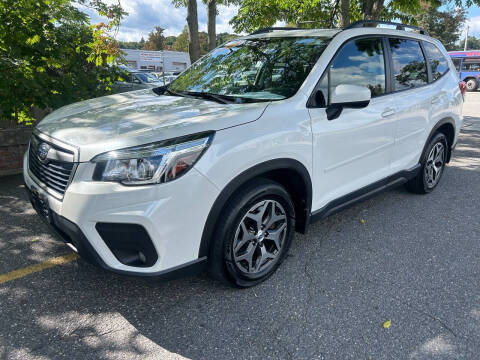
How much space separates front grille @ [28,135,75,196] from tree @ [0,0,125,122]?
2654 millimetres

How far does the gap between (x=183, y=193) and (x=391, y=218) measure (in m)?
2.81

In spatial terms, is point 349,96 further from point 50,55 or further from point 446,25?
point 446,25

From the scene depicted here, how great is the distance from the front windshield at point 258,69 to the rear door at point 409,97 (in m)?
1.05

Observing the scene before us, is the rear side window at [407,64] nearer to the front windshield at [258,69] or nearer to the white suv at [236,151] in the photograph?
the white suv at [236,151]

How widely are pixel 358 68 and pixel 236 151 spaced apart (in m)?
1.63

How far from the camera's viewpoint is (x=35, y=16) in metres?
5.15

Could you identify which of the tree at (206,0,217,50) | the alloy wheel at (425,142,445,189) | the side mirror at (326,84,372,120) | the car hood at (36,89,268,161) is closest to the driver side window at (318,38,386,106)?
the side mirror at (326,84,372,120)

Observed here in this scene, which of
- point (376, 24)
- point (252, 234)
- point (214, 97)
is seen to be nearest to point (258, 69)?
point (214, 97)

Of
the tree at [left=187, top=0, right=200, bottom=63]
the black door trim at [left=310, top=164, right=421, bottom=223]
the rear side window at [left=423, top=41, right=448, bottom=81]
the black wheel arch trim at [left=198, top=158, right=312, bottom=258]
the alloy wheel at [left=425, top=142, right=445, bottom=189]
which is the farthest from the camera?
the tree at [left=187, top=0, right=200, bottom=63]

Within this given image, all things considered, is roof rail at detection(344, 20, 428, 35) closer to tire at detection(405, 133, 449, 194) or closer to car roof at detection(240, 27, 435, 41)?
car roof at detection(240, 27, 435, 41)

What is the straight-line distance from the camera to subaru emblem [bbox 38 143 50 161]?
2.47 m

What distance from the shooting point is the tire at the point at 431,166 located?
14.6 ft

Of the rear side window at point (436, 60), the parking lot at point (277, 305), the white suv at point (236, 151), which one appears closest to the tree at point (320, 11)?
the rear side window at point (436, 60)

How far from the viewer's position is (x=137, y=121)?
2449mm
